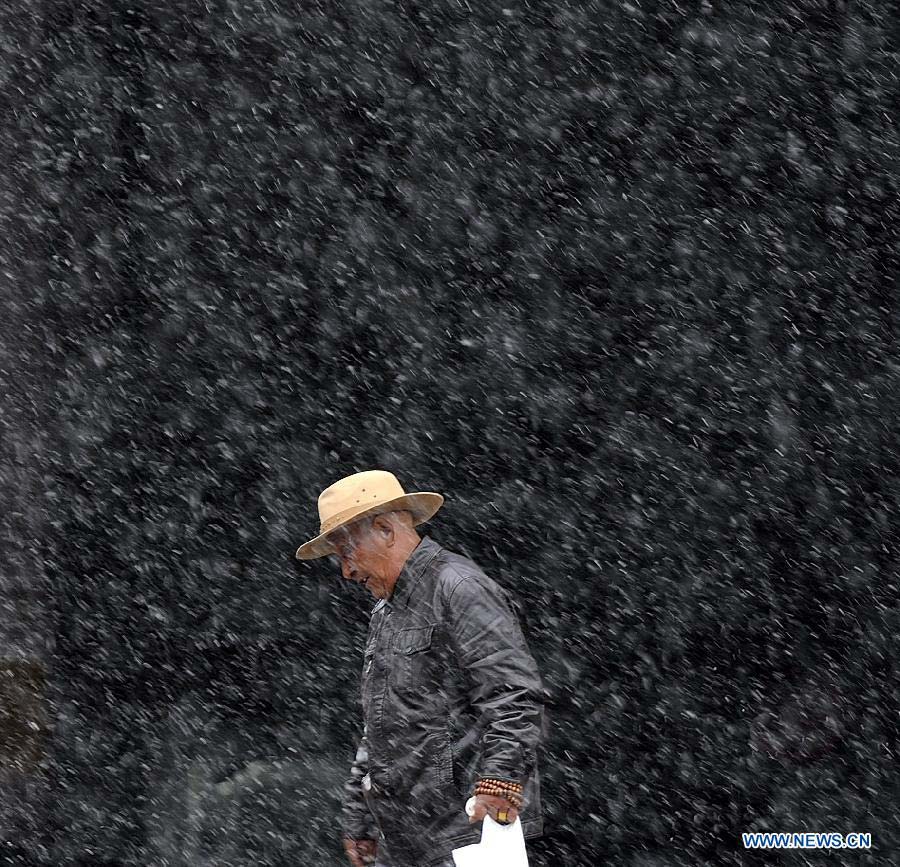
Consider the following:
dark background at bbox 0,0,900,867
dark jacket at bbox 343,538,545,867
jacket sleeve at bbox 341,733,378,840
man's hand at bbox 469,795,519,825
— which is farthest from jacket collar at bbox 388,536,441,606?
dark background at bbox 0,0,900,867

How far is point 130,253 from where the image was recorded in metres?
7.44

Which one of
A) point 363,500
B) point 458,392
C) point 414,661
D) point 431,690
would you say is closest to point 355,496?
point 363,500

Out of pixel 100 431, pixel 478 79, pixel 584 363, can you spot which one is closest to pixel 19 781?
pixel 100 431

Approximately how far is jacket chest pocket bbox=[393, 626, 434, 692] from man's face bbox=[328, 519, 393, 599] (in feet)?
0.68

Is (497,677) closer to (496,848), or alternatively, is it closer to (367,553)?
(496,848)

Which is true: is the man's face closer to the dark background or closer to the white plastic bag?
the white plastic bag

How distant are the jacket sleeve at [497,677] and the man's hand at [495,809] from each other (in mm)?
71

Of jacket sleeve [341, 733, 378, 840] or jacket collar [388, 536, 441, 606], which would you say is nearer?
jacket collar [388, 536, 441, 606]

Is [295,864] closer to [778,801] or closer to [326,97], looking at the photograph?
[778,801]

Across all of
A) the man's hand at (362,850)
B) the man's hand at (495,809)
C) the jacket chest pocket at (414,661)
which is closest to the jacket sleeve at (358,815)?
the man's hand at (362,850)

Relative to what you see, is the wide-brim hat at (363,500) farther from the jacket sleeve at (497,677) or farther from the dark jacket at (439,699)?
the jacket sleeve at (497,677)

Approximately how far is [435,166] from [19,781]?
3.81 meters

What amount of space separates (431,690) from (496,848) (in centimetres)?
52

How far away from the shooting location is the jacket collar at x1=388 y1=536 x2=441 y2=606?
14.9ft
